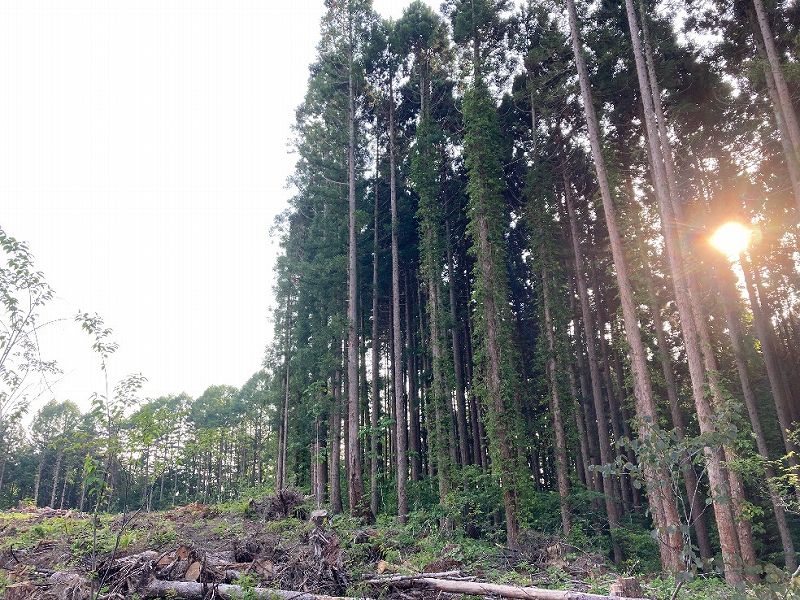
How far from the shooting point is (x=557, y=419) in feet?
48.5

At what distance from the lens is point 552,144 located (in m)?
18.1

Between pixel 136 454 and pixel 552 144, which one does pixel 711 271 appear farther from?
pixel 136 454

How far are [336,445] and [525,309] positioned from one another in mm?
12377

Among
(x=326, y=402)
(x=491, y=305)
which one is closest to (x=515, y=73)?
(x=491, y=305)

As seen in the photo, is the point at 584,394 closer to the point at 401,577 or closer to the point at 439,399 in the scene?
the point at 439,399

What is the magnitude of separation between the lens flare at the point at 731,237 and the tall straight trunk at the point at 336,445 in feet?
→ 52.0

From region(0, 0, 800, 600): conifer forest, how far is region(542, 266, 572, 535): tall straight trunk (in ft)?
0.40

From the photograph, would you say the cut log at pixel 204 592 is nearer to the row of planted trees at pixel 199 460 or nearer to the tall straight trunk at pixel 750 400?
the tall straight trunk at pixel 750 400

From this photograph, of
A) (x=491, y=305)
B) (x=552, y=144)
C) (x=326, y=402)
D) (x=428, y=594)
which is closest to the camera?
(x=428, y=594)

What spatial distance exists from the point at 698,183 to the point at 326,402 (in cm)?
1809

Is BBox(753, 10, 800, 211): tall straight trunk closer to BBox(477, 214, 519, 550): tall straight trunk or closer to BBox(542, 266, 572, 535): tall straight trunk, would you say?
BBox(542, 266, 572, 535): tall straight trunk

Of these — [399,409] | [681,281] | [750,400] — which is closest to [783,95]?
[681,281]

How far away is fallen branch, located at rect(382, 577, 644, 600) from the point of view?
5680 mm

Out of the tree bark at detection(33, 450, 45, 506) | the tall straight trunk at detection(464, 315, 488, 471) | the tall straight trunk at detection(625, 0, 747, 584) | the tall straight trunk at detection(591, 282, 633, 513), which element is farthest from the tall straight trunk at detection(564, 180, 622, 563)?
the tree bark at detection(33, 450, 45, 506)
